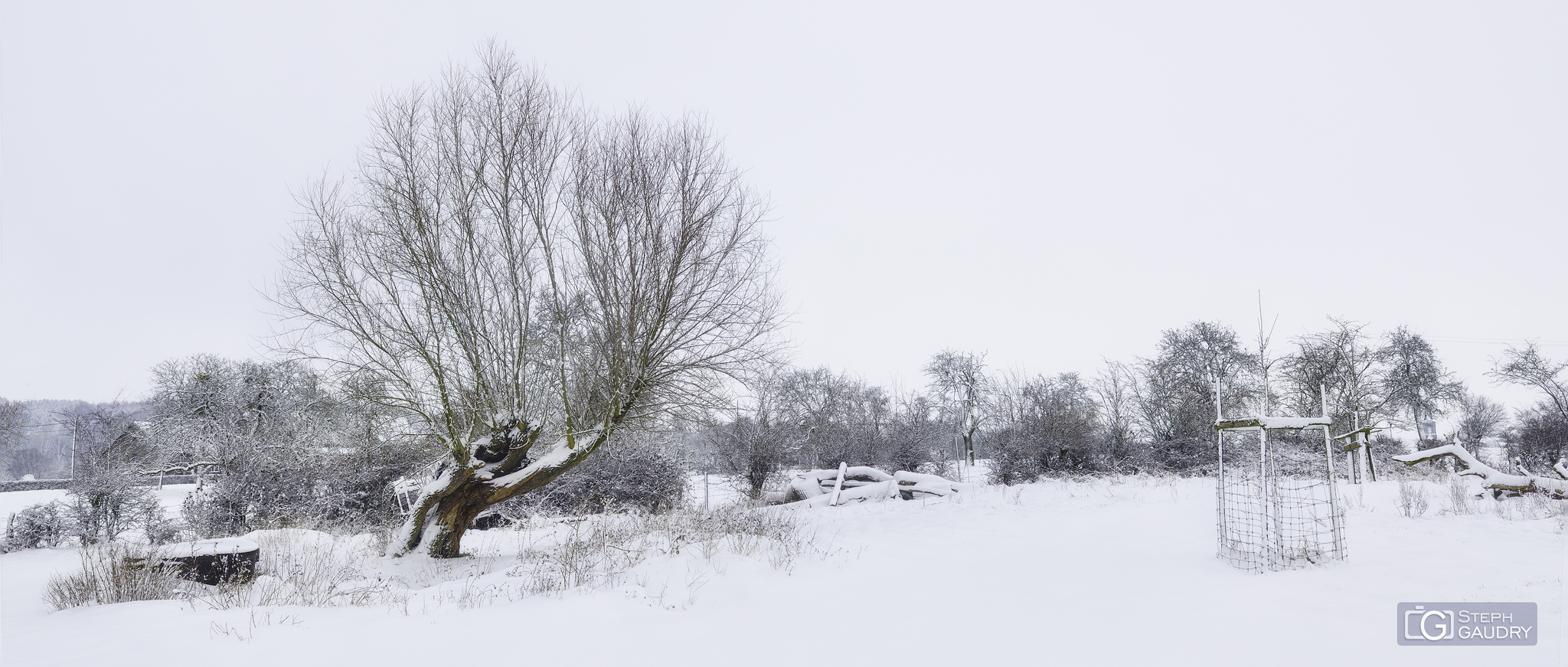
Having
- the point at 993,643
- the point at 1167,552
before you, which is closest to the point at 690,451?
the point at 1167,552

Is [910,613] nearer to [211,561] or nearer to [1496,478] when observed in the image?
[211,561]

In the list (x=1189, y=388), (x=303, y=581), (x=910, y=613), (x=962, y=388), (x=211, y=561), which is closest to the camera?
(x=910, y=613)

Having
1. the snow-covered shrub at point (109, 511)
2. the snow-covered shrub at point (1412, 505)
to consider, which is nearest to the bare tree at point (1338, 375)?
the snow-covered shrub at point (1412, 505)

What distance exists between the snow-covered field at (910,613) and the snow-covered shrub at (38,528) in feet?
14.1

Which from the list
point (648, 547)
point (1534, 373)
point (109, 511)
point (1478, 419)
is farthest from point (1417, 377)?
point (109, 511)

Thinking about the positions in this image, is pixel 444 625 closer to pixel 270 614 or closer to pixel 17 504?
pixel 270 614

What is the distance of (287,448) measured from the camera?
43.1 ft

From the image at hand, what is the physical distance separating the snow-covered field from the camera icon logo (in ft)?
0.40

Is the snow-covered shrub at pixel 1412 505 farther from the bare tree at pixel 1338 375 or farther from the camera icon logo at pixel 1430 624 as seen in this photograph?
the bare tree at pixel 1338 375

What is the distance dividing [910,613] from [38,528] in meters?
14.7

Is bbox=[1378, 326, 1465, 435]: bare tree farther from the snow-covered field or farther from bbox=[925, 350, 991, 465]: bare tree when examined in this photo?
the snow-covered field

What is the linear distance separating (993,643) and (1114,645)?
0.73m

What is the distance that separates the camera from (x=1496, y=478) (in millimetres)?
9297

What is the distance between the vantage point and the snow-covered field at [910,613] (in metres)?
3.97
